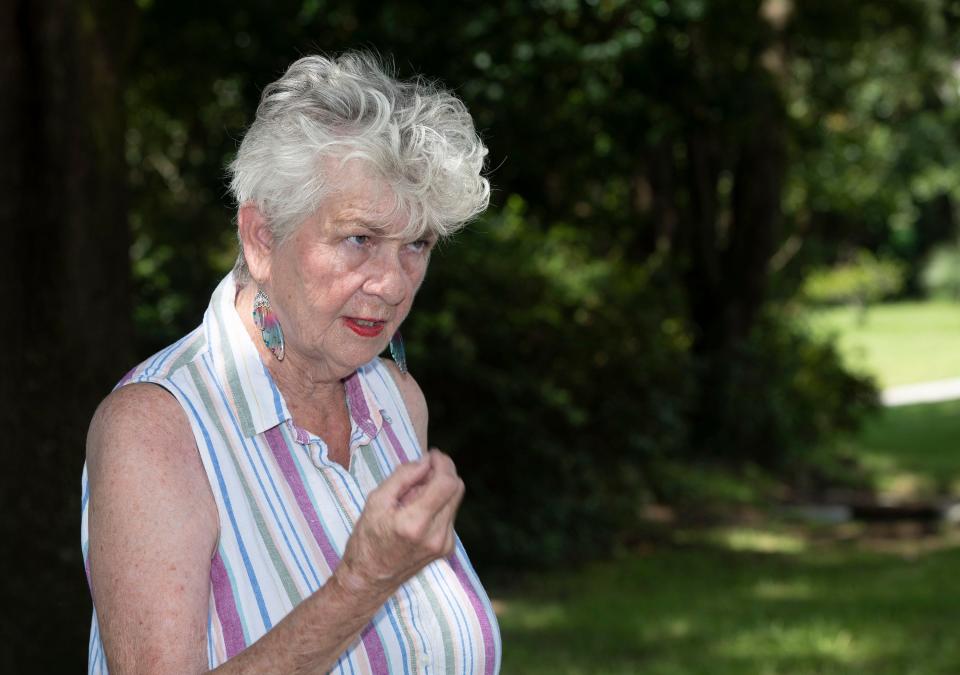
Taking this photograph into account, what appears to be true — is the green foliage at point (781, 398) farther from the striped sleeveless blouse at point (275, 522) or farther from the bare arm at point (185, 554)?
the bare arm at point (185, 554)

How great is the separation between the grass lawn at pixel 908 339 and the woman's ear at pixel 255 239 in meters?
18.7

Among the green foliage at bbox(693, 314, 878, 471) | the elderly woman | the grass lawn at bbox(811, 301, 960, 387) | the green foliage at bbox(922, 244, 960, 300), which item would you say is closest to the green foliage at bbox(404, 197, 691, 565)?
the green foliage at bbox(693, 314, 878, 471)

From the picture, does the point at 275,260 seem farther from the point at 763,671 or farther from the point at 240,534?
the point at 763,671

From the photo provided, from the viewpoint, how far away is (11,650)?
14.8ft

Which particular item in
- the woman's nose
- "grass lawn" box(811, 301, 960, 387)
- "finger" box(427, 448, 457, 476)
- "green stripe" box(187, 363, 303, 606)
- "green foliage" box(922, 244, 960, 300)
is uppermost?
"green foliage" box(922, 244, 960, 300)

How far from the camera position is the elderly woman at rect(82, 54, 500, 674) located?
72.0 inches

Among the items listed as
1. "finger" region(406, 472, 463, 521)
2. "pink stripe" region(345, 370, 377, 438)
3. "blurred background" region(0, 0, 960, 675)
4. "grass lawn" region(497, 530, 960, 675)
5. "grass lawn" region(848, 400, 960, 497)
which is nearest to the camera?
"finger" region(406, 472, 463, 521)

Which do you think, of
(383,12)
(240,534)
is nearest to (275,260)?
(240,534)

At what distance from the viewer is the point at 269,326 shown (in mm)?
2244

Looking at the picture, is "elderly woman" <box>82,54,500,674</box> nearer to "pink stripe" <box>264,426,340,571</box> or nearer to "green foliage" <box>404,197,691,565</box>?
"pink stripe" <box>264,426,340,571</box>

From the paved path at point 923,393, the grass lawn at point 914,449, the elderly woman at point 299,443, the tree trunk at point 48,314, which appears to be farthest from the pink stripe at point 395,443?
the paved path at point 923,393

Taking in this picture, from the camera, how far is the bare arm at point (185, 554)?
1.71m

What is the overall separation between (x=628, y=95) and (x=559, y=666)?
3.86 metres

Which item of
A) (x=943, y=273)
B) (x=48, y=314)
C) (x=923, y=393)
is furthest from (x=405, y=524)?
Answer: (x=943, y=273)
